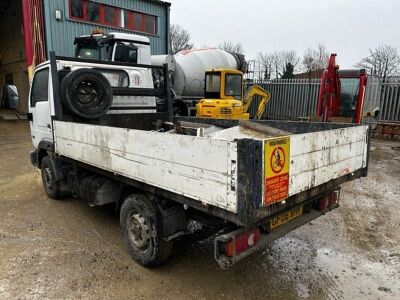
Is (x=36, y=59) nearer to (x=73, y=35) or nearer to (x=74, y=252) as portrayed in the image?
(x=73, y=35)

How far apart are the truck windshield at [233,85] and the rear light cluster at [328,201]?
325 inches

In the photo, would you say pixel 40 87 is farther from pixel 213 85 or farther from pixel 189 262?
pixel 213 85

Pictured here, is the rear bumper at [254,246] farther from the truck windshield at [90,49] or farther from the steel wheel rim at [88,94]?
the truck windshield at [90,49]

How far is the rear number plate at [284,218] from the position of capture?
303 centimetres

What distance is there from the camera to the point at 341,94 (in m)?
12.1

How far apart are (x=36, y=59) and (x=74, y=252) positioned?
12.0m

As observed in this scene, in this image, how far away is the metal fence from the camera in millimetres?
14125

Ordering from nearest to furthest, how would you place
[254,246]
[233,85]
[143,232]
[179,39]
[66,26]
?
[254,246] → [143,232] → [233,85] → [66,26] → [179,39]

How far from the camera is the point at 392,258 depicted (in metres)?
3.86

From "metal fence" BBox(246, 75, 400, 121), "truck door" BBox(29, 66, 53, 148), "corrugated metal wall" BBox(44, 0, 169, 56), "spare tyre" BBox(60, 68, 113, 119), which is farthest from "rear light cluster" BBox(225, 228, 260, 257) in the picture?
"corrugated metal wall" BBox(44, 0, 169, 56)

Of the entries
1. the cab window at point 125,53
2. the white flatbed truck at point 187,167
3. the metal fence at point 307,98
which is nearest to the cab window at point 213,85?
the cab window at point 125,53

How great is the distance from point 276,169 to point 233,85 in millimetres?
9565

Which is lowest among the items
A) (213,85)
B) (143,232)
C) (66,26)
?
(143,232)

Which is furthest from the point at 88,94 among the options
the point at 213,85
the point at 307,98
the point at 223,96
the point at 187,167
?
the point at 307,98
